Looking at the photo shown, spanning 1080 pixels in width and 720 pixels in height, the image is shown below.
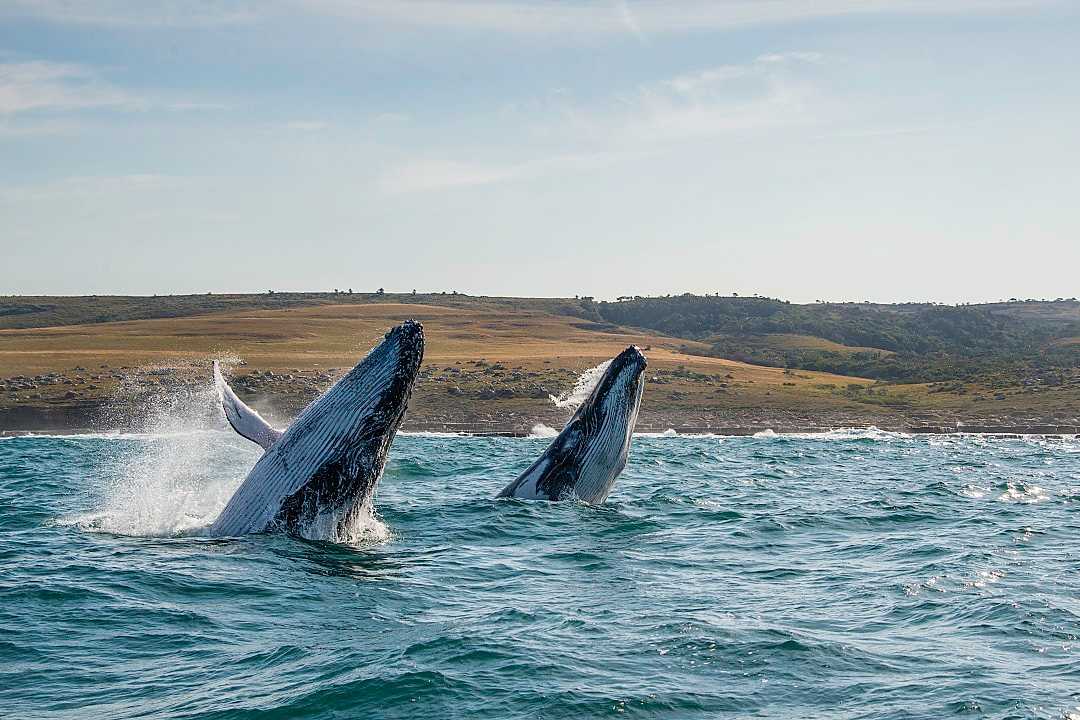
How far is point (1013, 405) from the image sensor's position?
40.2 m

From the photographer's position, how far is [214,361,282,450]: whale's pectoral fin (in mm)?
9234

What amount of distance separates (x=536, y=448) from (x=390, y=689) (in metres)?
19.9

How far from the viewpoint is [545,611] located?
8.32 m

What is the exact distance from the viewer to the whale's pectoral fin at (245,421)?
9.23 metres

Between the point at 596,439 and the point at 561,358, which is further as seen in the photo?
the point at 561,358

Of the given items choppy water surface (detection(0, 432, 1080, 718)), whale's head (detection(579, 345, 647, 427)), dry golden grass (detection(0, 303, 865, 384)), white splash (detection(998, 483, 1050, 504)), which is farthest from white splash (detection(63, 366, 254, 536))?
dry golden grass (detection(0, 303, 865, 384))

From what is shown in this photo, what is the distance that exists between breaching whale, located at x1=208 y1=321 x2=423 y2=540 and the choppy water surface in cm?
28

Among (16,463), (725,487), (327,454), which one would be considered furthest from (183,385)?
(327,454)

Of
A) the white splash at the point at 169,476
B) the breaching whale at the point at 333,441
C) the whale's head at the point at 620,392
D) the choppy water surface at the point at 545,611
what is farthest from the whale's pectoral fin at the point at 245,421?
the whale's head at the point at 620,392

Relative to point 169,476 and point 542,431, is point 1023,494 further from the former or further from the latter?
point 542,431

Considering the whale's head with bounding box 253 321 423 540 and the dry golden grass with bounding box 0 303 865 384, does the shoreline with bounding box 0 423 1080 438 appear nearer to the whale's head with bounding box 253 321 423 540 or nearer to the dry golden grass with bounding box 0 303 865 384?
the dry golden grass with bounding box 0 303 865 384

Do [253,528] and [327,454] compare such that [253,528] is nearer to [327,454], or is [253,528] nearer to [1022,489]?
[327,454]

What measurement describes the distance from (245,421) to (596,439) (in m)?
4.42

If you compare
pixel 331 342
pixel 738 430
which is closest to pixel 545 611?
pixel 738 430
